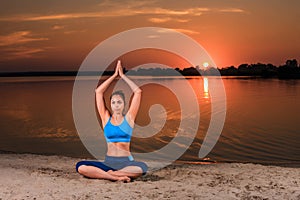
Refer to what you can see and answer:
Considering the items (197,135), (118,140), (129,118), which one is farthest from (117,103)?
(197,135)

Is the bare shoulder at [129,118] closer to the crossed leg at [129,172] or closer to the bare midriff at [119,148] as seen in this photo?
the bare midriff at [119,148]

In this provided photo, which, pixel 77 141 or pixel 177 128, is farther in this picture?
pixel 177 128

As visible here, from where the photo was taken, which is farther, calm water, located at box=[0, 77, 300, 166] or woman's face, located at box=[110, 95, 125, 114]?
calm water, located at box=[0, 77, 300, 166]

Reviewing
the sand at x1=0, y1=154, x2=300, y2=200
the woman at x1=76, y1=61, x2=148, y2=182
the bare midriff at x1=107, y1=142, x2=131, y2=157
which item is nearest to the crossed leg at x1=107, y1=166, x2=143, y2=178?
the woman at x1=76, y1=61, x2=148, y2=182

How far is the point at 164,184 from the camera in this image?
743 centimetres

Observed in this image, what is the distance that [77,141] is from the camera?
1532 centimetres

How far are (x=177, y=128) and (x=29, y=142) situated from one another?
6.39m

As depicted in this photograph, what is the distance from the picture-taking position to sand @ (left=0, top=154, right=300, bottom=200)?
6.78m

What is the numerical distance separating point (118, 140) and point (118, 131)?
0.18 meters

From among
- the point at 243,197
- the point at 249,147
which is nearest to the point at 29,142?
the point at 249,147

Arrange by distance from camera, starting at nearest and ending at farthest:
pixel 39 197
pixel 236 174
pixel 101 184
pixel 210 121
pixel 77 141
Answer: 1. pixel 39 197
2. pixel 101 184
3. pixel 236 174
4. pixel 77 141
5. pixel 210 121

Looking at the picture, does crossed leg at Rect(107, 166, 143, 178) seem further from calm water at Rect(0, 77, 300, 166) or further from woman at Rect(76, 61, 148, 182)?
calm water at Rect(0, 77, 300, 166)

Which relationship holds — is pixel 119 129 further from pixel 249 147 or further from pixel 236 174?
pixel 249 147

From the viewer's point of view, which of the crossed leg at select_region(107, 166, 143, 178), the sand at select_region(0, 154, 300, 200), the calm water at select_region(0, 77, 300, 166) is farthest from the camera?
the calm water at select_region(0, 77, 300, 166)
